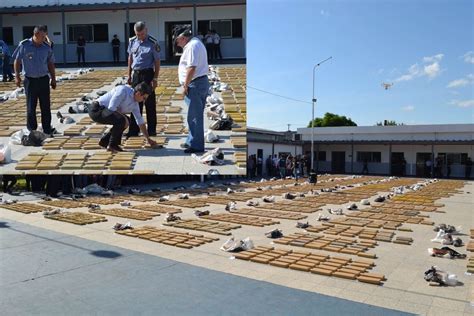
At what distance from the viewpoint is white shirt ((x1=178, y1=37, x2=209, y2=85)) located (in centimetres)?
332

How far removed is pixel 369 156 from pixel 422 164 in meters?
4.50

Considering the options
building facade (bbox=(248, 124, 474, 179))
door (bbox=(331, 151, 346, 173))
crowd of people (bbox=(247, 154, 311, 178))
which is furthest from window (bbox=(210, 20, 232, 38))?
door (bbox=(331, 151, 346, 173))

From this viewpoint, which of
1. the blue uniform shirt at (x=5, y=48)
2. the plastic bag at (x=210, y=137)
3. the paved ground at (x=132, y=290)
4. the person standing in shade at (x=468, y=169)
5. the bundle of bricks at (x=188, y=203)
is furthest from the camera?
the person standing in shade at (x=468, y=169)

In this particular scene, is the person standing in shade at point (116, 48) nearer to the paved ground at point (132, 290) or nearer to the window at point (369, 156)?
the paved ground at point (132, 290)

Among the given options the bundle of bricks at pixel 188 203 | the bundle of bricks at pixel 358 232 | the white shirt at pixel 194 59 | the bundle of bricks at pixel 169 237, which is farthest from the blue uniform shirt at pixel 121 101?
the bundle of bricks at pixel 188 203

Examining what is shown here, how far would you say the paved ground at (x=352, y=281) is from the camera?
5.27 meters

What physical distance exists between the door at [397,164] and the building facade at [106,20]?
127 ft

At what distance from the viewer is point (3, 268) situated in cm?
609

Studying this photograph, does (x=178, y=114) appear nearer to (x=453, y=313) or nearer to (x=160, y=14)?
(x=160, y=14)

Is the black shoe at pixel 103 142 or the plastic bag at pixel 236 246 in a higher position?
the black shoe at pixel 103 142

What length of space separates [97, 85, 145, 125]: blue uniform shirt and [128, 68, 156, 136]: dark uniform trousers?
10 centimetres

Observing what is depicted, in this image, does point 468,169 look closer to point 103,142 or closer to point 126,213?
point 126,213

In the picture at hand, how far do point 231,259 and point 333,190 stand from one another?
1335cm

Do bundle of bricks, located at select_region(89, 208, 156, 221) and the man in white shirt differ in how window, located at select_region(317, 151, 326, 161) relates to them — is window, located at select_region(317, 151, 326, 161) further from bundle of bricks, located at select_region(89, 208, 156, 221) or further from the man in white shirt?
the man in white shirt
